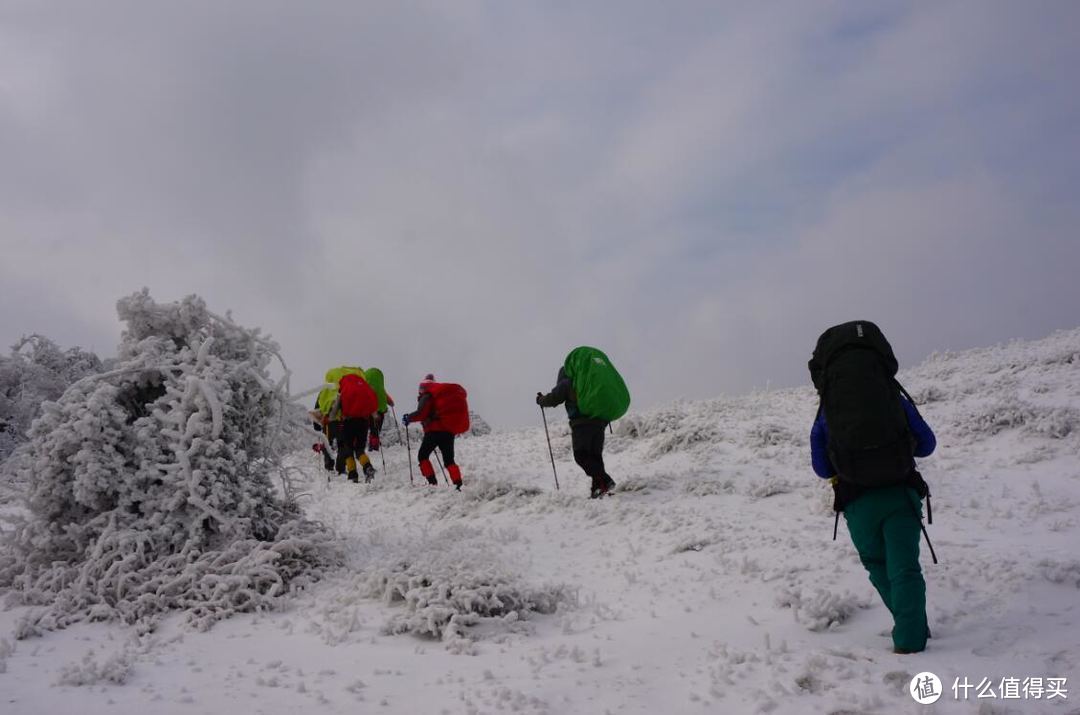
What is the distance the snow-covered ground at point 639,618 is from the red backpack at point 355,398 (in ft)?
13.7

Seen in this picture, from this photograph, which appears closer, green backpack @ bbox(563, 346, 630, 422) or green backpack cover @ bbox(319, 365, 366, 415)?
green backpack @ bbox(563, 346, 630, 422)

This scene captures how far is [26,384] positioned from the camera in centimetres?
1589

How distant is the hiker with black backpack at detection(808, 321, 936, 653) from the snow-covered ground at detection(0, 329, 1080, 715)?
48 centimetres

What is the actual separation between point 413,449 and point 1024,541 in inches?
585

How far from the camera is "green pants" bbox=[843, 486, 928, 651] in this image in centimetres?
418

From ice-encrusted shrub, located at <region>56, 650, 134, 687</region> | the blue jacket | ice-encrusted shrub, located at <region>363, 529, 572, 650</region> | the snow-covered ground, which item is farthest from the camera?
ice-encrusted shrub, located at <region>363, 529, 572, 650</region>

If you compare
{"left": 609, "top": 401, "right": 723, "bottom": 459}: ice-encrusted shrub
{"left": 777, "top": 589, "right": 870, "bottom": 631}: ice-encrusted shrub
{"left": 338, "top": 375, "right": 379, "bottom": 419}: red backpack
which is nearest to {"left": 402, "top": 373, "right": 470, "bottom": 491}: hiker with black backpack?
{"left": 338, "top": 375, "right": 379, "bottom": 419}: red backpack

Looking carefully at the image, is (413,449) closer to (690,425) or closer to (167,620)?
(690,425)

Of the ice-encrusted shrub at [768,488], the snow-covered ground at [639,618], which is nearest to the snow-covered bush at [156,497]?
the snow-covered ground at [639,618]

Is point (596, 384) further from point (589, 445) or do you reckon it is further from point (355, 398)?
point (355, 398)

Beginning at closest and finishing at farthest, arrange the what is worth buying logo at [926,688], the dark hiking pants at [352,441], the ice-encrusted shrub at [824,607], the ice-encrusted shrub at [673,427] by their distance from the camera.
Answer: the what is worth buying logo at [926,688] < the ice-encrusted shrub at [824,607] < the ice-encrusted shrub at [673,427] < the dark hiking pants at [352,441]

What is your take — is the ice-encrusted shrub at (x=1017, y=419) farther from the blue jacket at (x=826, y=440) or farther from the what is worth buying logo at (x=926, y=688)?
the what is worth buying logo at (x=926, y=688)

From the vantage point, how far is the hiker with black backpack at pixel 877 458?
14.4 feet

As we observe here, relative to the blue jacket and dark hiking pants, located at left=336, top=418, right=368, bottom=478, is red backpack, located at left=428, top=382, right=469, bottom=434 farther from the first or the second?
the blue jacket
